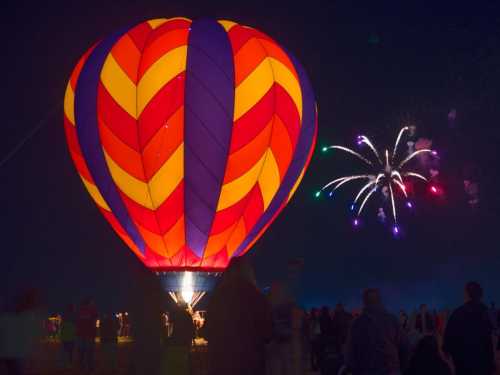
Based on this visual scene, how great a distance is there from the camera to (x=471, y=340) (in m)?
7.25

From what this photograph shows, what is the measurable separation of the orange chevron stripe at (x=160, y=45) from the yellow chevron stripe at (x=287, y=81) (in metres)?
2.33

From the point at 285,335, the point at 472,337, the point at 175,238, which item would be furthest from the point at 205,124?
the point at 472,337

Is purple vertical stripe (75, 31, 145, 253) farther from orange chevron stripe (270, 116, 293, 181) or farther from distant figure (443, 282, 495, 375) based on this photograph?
distant figure (443, 282, 495, 375)

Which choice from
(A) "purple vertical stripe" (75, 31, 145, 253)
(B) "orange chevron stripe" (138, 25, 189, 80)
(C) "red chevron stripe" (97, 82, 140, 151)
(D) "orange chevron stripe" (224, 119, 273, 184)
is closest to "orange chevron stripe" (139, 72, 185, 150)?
(C) "red chevron stripe" (97, 82, 140, 151)

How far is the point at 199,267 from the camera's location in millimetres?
19109

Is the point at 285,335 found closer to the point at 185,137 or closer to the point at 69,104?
the point at 185,137

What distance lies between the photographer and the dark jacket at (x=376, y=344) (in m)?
6.36

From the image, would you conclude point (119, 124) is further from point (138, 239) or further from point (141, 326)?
point (141, 326)

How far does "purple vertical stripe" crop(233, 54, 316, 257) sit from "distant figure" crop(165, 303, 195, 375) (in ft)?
27.9

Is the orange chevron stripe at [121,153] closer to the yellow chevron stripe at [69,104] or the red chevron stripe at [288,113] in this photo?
the yellow chevron stripe at [69,104]

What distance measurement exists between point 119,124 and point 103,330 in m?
6.18

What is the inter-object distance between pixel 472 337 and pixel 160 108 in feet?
40.4

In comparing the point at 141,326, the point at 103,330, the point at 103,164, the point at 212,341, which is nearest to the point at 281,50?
the point at 103,164

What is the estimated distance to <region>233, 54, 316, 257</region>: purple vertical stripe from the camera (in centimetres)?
1998
